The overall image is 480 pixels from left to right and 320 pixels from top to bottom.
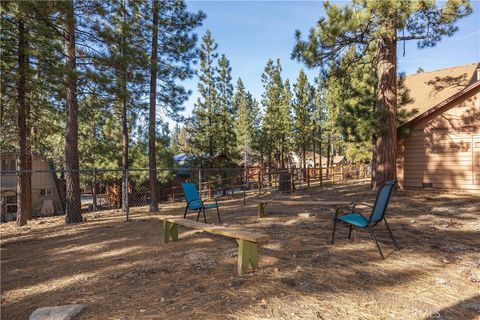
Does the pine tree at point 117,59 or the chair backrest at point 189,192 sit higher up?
the pine tree at point 117,59

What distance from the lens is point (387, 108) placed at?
1173cm

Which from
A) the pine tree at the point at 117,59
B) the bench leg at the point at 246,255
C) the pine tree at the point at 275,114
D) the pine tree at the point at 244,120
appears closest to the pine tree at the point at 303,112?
the pine tree at the point at 275,114

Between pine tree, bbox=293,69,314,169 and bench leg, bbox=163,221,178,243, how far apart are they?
2800 centimetres

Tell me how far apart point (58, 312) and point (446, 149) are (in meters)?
13.9

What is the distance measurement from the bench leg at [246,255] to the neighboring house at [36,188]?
18.6m

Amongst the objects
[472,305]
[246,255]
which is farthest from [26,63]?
[472,305]

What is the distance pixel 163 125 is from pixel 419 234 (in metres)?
11.2

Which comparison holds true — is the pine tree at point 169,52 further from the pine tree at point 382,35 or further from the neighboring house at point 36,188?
the neighboring house at point 36,188

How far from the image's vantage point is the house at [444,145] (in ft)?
37.8

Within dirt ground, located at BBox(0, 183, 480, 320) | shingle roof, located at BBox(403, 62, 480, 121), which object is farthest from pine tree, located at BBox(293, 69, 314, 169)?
dirt ground, located at BBox(0, 183, 480, 320)

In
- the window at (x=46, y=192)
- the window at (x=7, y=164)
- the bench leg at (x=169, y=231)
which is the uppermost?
the window at (x=7, y=164)

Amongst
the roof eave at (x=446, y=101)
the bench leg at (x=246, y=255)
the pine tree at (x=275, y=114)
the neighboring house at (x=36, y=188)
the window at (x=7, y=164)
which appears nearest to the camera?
the bench leg at (x=246, y=255)

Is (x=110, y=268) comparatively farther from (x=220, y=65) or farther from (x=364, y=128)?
(x=220, y=65)

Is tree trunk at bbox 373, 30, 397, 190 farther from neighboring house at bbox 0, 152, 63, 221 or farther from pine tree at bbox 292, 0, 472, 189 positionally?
neighboring house at bbox 0, 152, 63, 221
